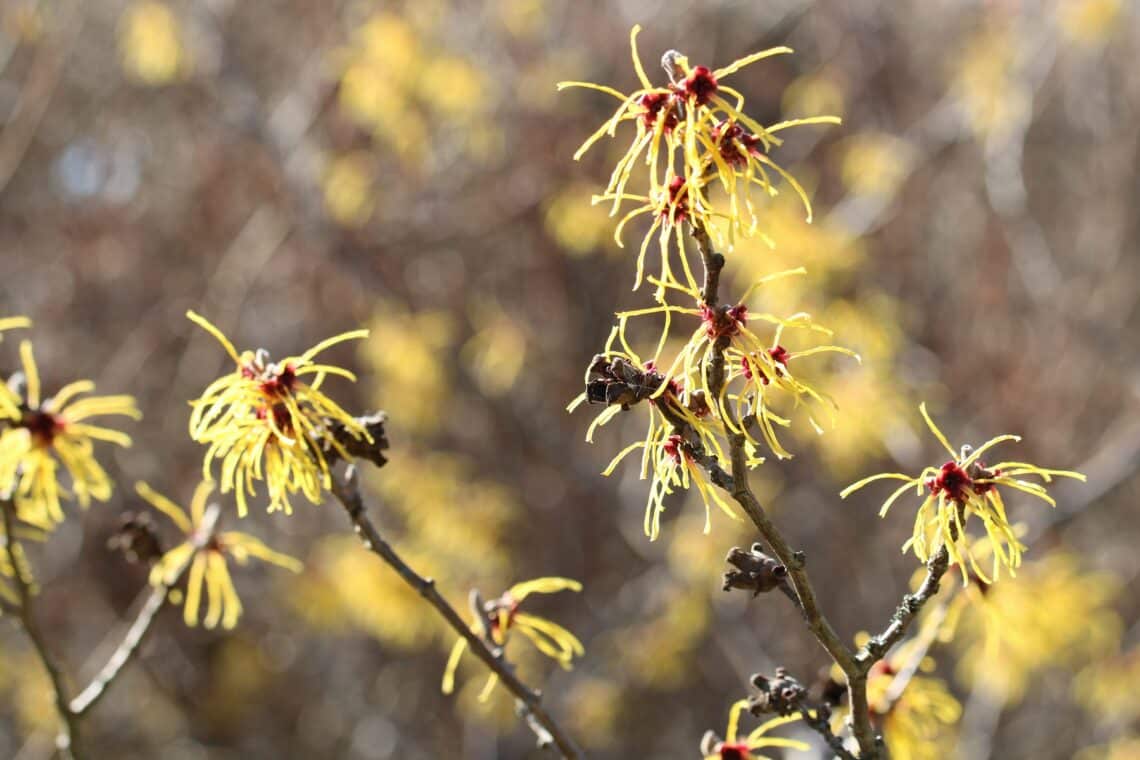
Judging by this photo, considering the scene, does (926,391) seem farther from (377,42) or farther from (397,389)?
(377,42)

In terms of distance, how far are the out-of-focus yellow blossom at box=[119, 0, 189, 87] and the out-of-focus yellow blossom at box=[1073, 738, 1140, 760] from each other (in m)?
4.95

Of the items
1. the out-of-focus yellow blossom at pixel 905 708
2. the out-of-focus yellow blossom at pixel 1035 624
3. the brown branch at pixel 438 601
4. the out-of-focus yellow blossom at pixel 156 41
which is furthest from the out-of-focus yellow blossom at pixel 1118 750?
the out-of-focus yellow blossom at pixel 156 41

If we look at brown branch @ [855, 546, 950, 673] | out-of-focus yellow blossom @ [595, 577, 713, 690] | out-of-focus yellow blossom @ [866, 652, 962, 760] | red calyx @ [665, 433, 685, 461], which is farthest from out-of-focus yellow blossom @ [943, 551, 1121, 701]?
red calyx @ [665, 433, 685, 461]

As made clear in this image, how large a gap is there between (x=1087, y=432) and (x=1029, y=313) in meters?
0.81

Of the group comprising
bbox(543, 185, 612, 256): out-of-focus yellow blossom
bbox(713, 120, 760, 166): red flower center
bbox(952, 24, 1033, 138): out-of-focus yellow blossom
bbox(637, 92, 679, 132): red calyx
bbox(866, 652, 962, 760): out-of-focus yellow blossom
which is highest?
bbox(952, 24, 1033, 138): out-of-focus yellow blossom

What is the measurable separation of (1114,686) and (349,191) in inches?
163

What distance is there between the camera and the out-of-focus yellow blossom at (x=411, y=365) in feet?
17.6

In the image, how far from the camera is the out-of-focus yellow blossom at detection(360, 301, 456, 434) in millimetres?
5352

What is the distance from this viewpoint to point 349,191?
18.0 ft

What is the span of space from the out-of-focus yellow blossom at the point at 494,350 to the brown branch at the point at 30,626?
156 inches

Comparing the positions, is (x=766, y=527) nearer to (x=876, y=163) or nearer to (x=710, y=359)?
(x=710, y=359)

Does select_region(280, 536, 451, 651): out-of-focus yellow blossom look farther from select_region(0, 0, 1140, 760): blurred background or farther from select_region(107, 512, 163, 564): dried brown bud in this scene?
select_region(107, 512, 163, 564): dried brown bud

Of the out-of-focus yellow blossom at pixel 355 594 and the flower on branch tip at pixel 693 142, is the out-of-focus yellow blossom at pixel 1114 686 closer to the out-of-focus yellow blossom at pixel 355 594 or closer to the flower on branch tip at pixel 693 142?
the out-of-focus yellow blossom at pixel 355 594

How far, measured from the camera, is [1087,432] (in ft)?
21.0
